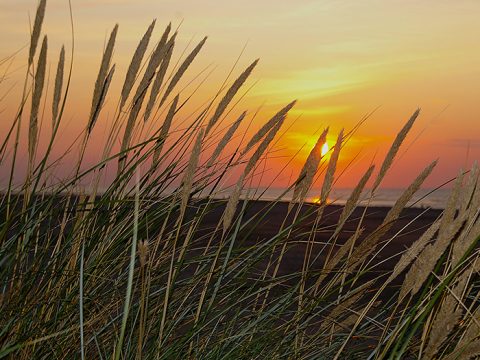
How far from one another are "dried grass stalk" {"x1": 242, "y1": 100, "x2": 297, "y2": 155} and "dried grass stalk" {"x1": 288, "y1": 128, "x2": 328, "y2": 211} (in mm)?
122

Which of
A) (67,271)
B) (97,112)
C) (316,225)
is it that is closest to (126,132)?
(97,112)

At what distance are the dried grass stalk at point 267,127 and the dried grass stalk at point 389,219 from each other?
0.39m

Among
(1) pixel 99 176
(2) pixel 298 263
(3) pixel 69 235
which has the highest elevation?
(1) pixel 99 176

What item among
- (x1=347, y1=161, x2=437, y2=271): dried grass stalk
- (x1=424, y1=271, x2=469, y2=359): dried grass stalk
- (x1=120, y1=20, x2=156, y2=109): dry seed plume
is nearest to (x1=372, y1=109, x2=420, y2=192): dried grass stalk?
(x1=347, y1=161, x2=437, y2=271): dried grass stalk

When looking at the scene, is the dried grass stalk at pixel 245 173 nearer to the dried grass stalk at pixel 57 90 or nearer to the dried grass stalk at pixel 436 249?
the dried grass stalk at pixel 436 249

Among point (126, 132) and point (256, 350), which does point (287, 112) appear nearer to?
point (126, 132)

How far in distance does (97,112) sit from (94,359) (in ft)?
2.69

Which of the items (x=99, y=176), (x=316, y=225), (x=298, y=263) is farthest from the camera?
(x=298, y=263)

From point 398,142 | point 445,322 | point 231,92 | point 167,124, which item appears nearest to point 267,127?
point 231,92

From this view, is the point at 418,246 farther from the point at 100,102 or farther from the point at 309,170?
the point at 100,102

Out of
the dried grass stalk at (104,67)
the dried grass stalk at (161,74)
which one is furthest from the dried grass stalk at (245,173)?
the dried grass stalk at (104,67)

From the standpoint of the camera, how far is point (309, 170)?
203cm

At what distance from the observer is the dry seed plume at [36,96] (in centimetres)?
220

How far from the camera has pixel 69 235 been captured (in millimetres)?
2281
